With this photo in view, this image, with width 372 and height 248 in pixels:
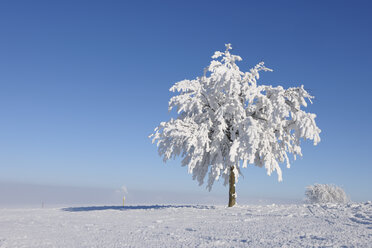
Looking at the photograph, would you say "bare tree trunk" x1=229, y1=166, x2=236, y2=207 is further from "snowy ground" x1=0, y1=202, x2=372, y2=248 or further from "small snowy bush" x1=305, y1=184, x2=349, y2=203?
"small snowy bush" x1=305, y1=184, x2=349, y2=203

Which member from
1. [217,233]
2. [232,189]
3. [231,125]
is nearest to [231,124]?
[231,125]

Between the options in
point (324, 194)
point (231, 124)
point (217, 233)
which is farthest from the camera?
point (324, 194)

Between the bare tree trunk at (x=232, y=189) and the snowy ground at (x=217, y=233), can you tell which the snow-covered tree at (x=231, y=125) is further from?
the snowy ground at (x=217, y=233)

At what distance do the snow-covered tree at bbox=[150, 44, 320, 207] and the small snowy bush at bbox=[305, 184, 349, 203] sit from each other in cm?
2873

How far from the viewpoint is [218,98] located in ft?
67.2

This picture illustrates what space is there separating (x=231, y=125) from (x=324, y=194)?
1211 inches

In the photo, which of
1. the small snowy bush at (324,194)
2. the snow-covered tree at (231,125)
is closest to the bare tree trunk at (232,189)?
the snow-covered tree at (231,125)

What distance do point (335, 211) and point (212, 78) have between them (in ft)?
33.0

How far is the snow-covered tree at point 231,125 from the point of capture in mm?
17609

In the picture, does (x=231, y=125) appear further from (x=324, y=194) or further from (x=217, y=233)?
(x=324, y=194)

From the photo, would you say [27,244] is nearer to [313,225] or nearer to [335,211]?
[313,225]

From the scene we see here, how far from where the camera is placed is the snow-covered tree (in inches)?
693

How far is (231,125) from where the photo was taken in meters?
19.7

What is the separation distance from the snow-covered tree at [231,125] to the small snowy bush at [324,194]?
94.3 ft
